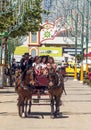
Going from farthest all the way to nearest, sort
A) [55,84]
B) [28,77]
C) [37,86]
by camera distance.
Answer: [37,86], [55,84], [28,77]

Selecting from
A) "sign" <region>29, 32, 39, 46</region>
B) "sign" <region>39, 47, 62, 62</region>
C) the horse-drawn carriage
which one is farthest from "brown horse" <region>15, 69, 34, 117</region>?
"sign" <region>29, 32, 39, 46</region>

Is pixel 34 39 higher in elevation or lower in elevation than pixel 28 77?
lower

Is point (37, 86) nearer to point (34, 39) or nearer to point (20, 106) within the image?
point (20, 106)

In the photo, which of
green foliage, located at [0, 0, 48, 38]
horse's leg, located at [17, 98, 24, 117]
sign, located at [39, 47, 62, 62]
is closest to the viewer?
horse's leg, located at [17, 98, 24, 117]

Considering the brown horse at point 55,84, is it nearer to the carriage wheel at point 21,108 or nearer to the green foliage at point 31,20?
the carriage wheel at point 21,108

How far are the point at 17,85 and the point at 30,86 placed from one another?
40 cm

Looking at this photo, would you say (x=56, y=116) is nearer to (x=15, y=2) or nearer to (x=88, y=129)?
(x=88, y=129)

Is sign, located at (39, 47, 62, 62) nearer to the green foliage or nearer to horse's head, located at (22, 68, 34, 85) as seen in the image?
the green foliage

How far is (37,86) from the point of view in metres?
17.9

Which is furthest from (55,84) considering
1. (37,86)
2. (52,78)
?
(37,86)

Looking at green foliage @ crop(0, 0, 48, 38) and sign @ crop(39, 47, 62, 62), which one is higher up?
green foliage @ crop(0, 0, 48, 38)

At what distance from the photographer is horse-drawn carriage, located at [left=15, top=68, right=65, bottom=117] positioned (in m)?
17.3

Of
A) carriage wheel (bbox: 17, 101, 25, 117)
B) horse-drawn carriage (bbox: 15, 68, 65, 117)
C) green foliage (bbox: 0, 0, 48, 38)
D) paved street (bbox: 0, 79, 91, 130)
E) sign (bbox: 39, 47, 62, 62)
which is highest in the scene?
green foliage (bbox: 0, 0, 48, 38)

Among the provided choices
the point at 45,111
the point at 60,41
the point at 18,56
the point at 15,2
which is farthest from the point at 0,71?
the point at 60,41
